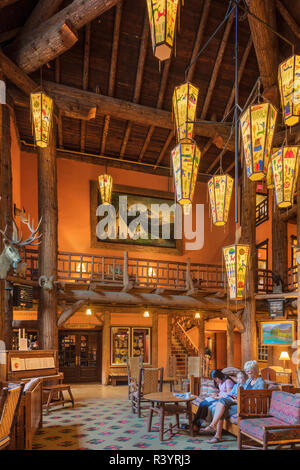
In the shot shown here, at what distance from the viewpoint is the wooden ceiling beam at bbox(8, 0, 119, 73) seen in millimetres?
8250

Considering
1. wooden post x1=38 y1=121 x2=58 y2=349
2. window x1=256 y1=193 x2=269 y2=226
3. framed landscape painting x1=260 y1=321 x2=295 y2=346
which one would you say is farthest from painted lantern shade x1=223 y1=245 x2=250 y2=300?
window x1=256 y1=193 x2=269 y2=226

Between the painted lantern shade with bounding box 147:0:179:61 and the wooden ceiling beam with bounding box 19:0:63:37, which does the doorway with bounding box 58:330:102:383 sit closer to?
the wooden ceiling beam with bounding box 19:0:63:37

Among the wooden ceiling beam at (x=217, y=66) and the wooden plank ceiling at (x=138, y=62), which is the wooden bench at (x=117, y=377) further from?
the wooden ceiling beam at (x=217, y=66)

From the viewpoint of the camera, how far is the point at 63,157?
44.2ft

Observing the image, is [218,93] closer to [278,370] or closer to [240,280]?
[240,280]

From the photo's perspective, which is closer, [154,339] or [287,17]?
[287,17]

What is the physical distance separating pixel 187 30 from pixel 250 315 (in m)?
7.91

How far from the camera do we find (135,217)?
1402 centimetres

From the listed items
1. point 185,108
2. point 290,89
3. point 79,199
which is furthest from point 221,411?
point 79,199

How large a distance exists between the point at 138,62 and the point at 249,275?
22.1 ft

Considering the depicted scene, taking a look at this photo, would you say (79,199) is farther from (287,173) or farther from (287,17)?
(287,173)

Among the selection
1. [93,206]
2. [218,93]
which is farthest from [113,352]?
[218,93]

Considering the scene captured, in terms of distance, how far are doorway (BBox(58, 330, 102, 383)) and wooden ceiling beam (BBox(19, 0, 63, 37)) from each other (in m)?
9.20
